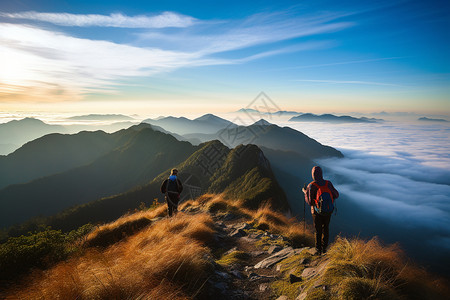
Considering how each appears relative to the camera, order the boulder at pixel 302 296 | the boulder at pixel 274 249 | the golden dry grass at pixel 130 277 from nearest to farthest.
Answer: the golden dry grass at pixel 130 277
the boulder at pixel 302 296
the boulder at pixel 274 249

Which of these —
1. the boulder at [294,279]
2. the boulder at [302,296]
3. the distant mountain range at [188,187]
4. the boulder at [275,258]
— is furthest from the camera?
the distant mountain range at [188,187]

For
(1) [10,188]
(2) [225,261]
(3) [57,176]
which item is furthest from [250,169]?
(1) [10,188]

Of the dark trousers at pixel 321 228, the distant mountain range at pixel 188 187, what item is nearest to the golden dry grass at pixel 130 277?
the dark trousers at pixel 321 228

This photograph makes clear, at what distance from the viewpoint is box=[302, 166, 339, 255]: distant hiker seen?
20.1 feet

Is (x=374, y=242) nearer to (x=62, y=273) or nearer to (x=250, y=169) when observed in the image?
(x=62, y=273)

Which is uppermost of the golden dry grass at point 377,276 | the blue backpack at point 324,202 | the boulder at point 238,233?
the blue backpack at point 324,202

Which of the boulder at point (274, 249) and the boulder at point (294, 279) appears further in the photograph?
the boulder at point (274, 249)

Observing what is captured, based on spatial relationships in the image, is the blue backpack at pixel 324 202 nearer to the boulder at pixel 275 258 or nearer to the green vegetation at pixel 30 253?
the boulder at pixel 275 258

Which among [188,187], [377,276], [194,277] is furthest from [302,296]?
[188,187]

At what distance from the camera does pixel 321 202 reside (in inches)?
242

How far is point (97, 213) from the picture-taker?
107m

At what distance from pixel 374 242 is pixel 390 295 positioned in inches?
76.5

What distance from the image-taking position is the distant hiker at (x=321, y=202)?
6.12 meters

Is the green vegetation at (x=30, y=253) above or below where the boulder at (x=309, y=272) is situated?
above
